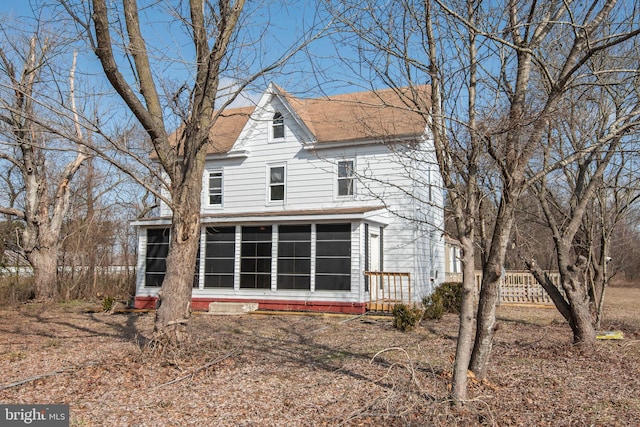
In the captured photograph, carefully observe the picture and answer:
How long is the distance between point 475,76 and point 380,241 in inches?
404

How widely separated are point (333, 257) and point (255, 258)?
2.67 m

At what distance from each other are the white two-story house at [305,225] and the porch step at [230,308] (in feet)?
2.14

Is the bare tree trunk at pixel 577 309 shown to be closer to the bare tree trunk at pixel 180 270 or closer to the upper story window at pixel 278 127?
the bare tree trunk at pixel 180 270

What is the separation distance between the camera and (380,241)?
1555 centimetres

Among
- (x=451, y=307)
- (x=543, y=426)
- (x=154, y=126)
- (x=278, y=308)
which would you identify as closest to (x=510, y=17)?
(x=543, y=426)

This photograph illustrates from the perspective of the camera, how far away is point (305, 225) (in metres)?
14.7

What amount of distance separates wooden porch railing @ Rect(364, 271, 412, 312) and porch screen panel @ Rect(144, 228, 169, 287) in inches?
280

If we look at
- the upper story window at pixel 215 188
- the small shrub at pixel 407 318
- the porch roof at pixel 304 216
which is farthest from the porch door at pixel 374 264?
the upper story window at pixel 215 188

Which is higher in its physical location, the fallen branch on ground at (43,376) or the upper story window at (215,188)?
the upper story window at (215,188)

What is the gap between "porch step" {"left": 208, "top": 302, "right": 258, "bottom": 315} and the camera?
14062 millimetres

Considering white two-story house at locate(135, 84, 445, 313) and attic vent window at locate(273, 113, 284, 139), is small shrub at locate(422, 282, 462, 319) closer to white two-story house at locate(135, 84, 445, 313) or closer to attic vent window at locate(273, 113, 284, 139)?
white two-story house at locate(135, 84, 445, 313)

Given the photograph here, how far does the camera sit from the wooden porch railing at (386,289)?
1388cm
